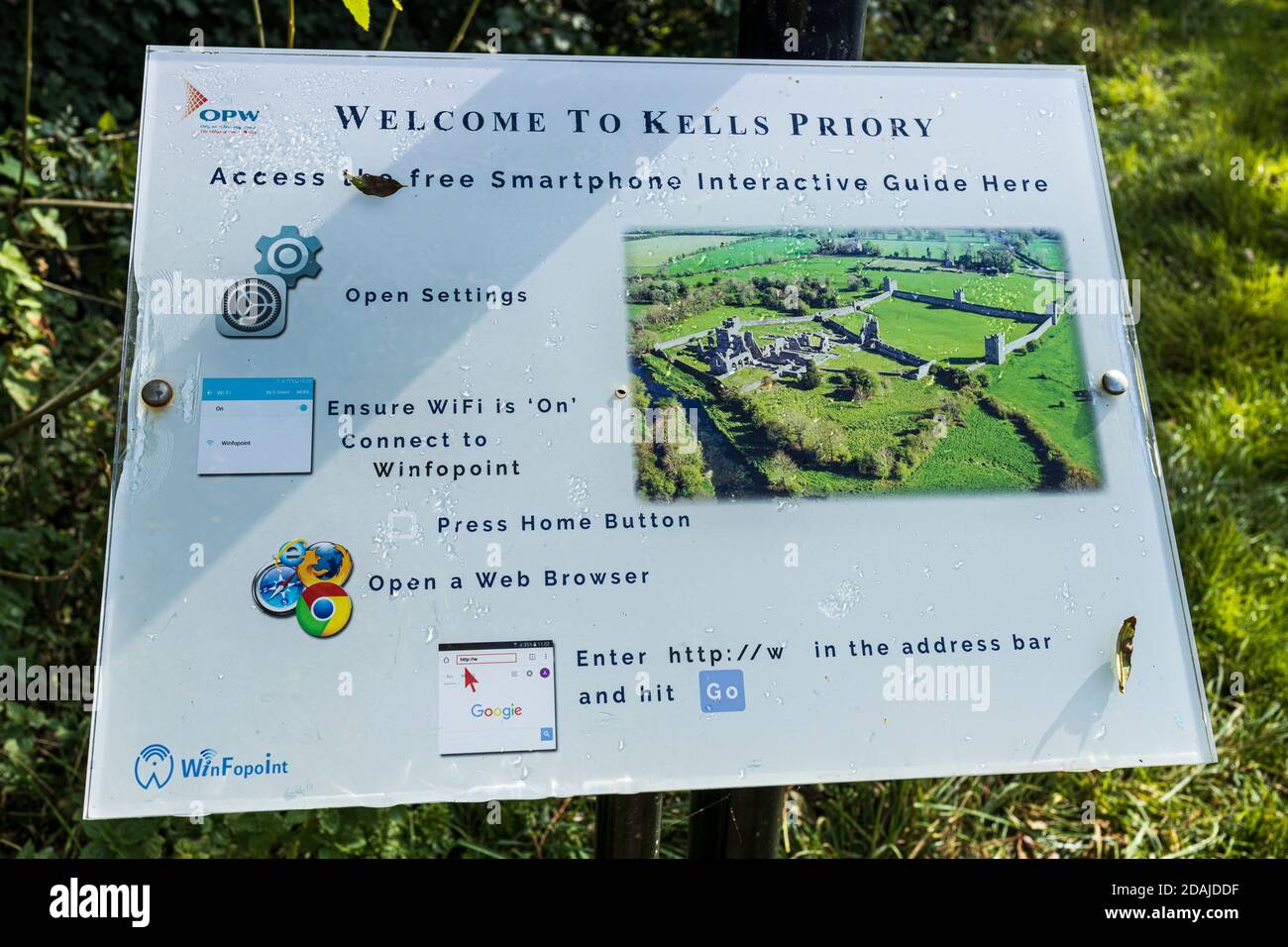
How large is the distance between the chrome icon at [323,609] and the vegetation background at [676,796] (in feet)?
2.68

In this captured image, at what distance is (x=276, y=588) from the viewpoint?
1.47 m

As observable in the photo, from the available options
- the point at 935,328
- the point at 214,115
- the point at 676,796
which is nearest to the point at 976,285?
the point at 935,328

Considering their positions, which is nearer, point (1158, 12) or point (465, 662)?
point (465, 662)

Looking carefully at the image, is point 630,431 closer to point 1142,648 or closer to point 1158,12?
point 1142,648

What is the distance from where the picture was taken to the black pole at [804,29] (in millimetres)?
1796

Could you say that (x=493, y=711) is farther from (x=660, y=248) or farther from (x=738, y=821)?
(x=660, y=248)

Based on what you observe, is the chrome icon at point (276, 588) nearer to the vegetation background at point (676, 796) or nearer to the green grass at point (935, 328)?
the vegetation background at point (676, 796)

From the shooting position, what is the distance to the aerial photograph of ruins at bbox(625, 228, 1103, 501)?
1.61 metres

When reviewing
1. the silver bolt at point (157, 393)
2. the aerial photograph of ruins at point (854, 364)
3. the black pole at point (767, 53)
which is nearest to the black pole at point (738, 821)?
the black pole at point (767, 53)

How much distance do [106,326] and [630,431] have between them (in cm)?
241

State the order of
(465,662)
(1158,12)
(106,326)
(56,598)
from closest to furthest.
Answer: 1. (465,662)
2. (56,598)
3. (106,326)
4. (1158,12)

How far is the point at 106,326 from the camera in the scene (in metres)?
3.21

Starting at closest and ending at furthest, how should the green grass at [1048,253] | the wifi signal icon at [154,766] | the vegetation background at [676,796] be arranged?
the wifi signal icon at [154,766]
the green grass at [1048,253]
the vegetation background at [676,796]

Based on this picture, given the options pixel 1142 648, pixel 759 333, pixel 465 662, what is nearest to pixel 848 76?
pixel 759 333
